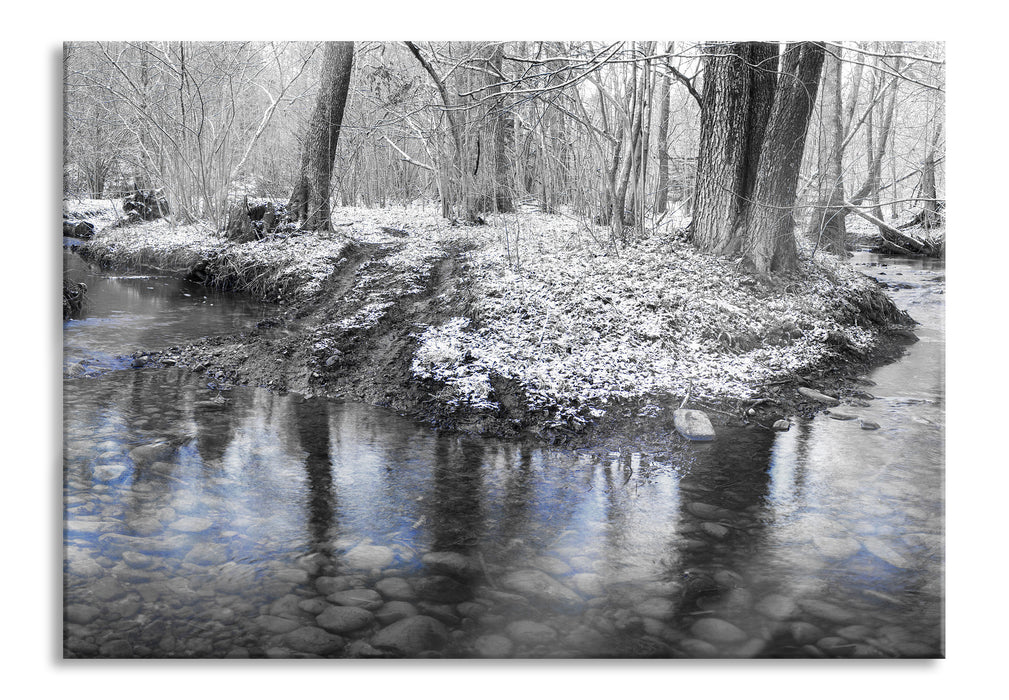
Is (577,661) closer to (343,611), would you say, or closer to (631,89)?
(343,611)

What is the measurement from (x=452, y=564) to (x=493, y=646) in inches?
12.0

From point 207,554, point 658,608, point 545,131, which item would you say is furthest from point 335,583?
point 545,131

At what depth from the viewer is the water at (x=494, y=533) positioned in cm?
232

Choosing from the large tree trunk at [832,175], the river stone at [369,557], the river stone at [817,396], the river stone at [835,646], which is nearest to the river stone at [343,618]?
the river stone at [369,557]

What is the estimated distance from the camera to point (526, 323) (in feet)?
10.8

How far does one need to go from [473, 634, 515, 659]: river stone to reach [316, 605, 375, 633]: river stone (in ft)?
1.24

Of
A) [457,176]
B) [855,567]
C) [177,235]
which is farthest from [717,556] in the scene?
[177,235]

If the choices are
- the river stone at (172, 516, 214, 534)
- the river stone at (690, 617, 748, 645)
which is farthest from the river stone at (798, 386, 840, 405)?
the river stone at (172, 516, 214, 534)

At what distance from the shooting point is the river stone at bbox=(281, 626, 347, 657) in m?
2.27

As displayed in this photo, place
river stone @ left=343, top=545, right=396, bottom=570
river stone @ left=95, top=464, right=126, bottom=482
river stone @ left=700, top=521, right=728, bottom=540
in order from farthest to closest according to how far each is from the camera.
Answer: river stone @ left=95, top=464, right=126, bottom=482 < river stone @ left=700, top=521, right=728, bottom=540 < river stone @ left=343, top=545, right=396, bottom=570

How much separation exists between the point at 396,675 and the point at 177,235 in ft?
7.18

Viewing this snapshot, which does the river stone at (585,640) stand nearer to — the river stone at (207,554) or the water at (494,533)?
the water at (494,533)

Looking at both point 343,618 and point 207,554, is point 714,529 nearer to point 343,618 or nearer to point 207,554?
point 343,618

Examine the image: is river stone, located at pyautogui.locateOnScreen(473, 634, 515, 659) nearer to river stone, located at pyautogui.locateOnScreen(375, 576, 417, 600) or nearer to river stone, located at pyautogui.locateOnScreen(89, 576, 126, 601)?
river stone, located at pyautogui.locateOnScreen(375, 576, 417, 600)
